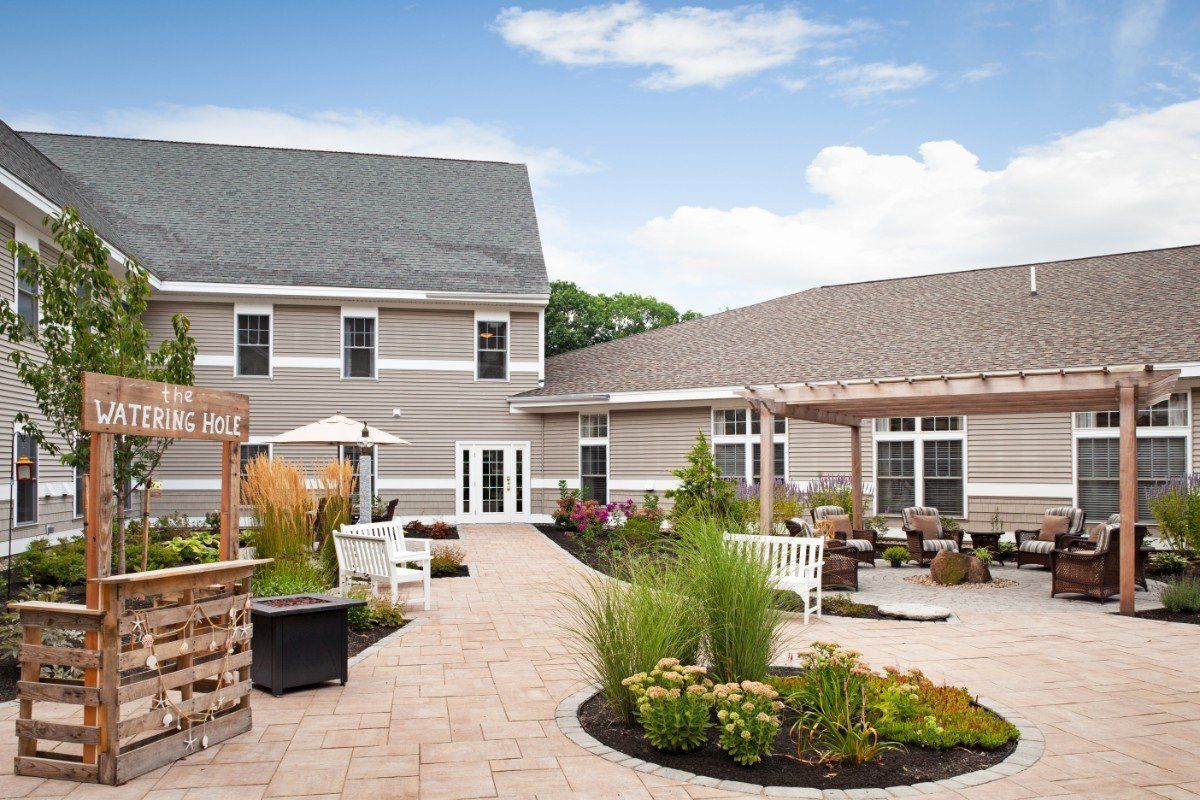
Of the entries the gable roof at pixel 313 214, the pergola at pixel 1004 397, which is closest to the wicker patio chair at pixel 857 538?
the pergola at pixel 1004 397

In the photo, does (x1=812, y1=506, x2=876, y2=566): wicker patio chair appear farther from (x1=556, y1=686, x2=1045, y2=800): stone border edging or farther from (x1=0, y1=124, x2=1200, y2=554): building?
(x1=556, y1=686, x2=1045, y2=800): stone border edging

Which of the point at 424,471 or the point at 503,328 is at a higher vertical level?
the point at 503,328

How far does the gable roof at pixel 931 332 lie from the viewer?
47.1ft

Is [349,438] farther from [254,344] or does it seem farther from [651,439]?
[254,344]

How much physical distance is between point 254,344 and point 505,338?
5214 millimetres

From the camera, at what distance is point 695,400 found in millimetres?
16844

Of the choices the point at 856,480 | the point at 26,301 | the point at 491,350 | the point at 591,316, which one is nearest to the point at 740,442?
the point at 856,480

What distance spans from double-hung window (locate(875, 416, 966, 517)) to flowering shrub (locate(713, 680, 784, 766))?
1146 centimetres

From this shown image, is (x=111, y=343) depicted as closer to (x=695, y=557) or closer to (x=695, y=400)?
(x=695, y=557)

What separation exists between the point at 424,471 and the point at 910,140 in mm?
12996

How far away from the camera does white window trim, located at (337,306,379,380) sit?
1852cm

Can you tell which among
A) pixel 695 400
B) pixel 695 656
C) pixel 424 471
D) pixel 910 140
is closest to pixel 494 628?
pixel 695 656

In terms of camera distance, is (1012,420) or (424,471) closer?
(1012,420)

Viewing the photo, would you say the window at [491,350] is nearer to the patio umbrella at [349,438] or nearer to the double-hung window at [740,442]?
the double-hung window at [740,442]
